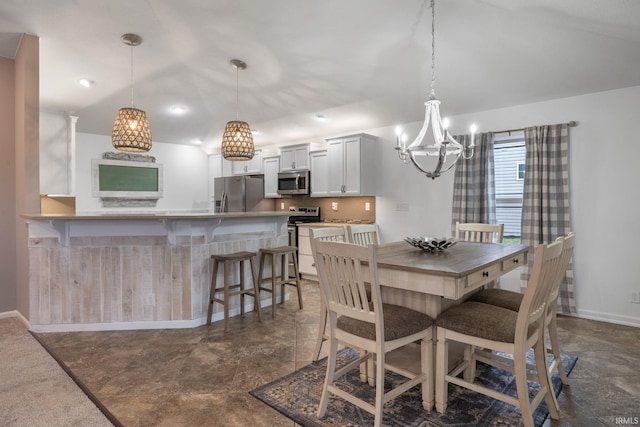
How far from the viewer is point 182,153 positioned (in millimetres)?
7070

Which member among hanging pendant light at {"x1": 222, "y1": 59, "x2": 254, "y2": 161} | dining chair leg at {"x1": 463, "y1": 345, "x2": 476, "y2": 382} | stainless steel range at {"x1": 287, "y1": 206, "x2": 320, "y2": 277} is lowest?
dining chair leg at {"x1": 463, "y1": 345, "x2": 476, "y2": 382}

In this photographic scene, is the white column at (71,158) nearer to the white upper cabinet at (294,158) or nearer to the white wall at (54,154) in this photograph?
the white wall at (54,154)

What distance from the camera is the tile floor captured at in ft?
6.64

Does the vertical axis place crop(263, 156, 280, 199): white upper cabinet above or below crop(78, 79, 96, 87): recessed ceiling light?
below

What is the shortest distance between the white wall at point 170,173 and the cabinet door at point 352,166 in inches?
138

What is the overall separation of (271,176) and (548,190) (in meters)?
4.19

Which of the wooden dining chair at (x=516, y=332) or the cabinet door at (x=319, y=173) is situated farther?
the cabinet door at (x=319, y=173)

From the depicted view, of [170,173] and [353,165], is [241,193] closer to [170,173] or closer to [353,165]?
[170,173]

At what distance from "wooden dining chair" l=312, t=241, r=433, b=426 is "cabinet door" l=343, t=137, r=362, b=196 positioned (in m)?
3.07

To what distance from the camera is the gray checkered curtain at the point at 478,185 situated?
4191 millimetres

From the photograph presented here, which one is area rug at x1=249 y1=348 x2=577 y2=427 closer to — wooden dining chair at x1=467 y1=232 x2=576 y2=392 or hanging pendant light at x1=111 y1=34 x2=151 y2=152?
wooden dining chair at x1=467 y1=232 x2=576 y2=392

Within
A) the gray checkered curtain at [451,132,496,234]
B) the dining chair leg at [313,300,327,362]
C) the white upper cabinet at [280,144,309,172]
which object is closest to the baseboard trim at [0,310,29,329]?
the dining chair leg at [313,300,327,362]

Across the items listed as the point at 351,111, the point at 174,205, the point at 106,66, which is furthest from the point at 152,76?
the point at 174,205

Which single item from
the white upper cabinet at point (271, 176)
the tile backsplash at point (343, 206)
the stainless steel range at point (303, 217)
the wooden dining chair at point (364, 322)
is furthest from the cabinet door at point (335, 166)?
the wooden dining chair at point (364, 322)
